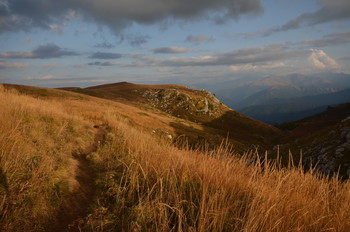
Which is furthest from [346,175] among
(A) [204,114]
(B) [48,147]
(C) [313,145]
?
(A) [204,114]

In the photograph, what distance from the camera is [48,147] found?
6871 mm

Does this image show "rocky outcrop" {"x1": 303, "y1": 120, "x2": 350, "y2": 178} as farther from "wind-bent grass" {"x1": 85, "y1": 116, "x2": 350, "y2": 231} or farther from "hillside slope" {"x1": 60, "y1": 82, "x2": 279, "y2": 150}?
"hillside slope" {"x1": 60, "y1": 82, "x2": 279, "y2": 150}

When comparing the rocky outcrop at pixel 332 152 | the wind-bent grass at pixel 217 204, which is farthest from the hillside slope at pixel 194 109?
the wind-bent grass at pixel 217 204

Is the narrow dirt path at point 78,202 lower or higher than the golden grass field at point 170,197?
lower

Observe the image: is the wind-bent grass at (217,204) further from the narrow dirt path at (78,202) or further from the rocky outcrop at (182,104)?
the rocky outcrop at (182,104)

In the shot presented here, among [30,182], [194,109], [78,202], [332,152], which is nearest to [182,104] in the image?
[194,109]

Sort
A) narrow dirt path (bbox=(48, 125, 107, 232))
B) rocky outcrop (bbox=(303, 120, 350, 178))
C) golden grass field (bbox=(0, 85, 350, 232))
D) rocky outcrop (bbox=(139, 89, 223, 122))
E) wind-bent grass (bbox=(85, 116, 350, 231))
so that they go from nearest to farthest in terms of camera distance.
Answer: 1. wind-bent grass (bbox=(85, 116, 350, 231))
2. golden grass field (bbox=(0, 85, 350, 232))
3. narrow dirt path (bbox=(48, 125, 107, 232))
4. rocky outcrop (bbox=(303, 120, 350, 178))
5. rocky outcrop (bbox=(139, 89, 223, 122))

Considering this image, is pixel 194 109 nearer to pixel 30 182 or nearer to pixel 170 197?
pixel 30 182

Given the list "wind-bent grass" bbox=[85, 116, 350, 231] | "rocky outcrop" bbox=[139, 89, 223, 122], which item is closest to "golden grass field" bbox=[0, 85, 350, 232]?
"wind-bent grass" bbox=[85, 116, 350, 231]

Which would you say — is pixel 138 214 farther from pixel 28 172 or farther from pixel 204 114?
pixel 204 114

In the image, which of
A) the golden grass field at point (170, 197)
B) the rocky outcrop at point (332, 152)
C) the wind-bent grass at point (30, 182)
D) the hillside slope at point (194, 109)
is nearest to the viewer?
the golden grass field at point (170, 197)

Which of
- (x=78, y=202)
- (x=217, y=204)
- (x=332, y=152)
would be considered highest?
(x=217, y=204)

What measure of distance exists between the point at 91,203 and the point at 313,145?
22731mm

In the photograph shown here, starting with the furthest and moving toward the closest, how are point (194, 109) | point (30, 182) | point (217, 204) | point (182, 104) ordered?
point (182, 104), point (194, 109), point (30, 182), point (217, 204)
